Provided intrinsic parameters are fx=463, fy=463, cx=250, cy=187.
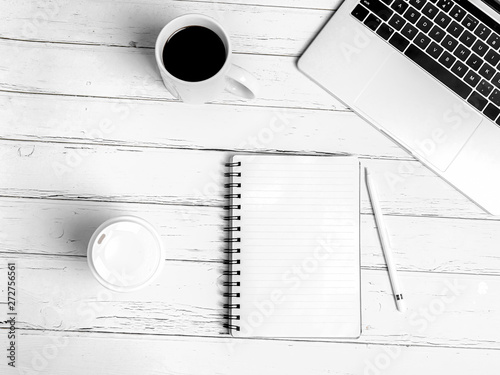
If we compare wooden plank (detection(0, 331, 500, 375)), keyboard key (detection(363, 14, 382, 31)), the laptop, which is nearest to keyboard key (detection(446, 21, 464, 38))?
the laptop

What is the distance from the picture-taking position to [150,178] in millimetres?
708

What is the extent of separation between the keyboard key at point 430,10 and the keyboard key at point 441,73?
55 millimetres

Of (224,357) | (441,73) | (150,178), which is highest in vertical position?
(441,73)

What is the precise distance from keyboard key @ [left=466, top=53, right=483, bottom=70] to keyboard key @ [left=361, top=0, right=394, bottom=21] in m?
0.14

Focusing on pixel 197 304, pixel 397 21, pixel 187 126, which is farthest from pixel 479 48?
pixel 197 304

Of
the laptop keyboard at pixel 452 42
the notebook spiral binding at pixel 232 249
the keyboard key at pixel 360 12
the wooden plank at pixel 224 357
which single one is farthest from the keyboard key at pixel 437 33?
the wooden plank at pixel 224 357

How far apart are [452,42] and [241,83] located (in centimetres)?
33

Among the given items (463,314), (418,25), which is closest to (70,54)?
(418,25)

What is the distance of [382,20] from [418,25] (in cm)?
5

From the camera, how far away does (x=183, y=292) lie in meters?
0.70

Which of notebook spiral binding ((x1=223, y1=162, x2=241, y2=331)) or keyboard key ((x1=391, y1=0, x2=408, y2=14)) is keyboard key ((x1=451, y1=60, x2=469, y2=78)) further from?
notebook spiral binding ((x1=223, y1=162, x2=241, y2=331))

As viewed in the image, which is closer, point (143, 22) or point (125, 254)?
point (125, 254)

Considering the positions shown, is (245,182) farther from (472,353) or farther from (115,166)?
(472,353)

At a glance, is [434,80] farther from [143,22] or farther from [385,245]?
[143,22]
